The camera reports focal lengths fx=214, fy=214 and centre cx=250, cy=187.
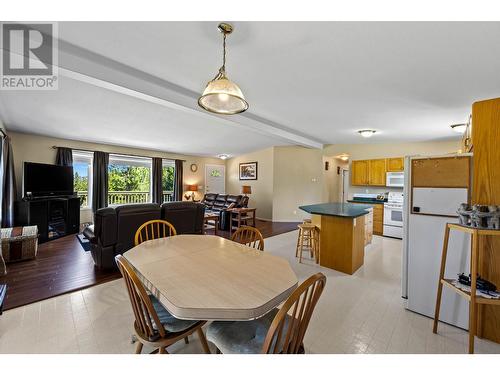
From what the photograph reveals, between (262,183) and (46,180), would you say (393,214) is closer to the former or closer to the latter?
(262,183)

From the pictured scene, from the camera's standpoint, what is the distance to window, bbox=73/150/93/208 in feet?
18.4

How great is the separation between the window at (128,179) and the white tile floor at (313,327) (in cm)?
458

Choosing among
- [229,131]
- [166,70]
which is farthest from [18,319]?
[229,131]

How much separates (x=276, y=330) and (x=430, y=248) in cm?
208

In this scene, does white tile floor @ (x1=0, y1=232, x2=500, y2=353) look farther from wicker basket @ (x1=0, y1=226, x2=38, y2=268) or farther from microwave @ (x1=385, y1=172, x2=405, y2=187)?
microwave @ (x1=385, y1=172, x2=405, y2=187)

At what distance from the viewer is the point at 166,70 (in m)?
2.45

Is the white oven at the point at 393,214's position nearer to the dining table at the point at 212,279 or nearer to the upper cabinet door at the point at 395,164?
→ the upper cabinet door at the point at 395,164

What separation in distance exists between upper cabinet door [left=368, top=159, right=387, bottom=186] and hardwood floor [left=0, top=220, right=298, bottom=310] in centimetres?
599

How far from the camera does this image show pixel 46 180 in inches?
181

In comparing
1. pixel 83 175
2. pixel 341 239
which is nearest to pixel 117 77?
pixel 341 239

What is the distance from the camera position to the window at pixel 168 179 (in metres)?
7.37

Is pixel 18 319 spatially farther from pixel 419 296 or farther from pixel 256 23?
pixel 419 296
